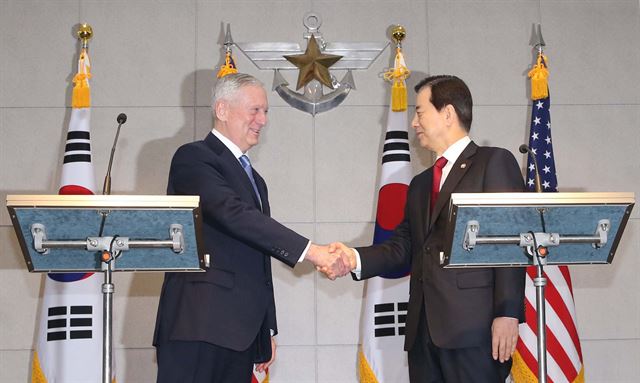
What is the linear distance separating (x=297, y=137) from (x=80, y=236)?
8.13ft

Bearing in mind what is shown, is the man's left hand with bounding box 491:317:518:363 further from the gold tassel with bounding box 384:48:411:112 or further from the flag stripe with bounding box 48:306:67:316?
the flag stripe with bounding box 48:306:67:316

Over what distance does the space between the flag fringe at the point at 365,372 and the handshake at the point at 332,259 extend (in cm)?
121

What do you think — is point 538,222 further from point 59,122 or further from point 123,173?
point 59,122

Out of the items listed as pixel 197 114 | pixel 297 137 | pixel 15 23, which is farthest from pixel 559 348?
pixel 15 23

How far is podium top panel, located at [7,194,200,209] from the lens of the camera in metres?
2.36

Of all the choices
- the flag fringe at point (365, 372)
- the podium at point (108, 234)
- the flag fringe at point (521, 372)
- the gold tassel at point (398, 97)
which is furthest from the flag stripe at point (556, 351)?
the podium at point (108, 234)

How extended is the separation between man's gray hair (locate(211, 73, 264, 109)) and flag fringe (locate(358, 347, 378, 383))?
5.72 feet

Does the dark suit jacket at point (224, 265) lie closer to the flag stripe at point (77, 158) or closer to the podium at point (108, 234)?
the podium at point (108, 234)

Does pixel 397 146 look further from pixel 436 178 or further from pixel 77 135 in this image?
pixel 77 135

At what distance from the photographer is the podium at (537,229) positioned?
2416 mm

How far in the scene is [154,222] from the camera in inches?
96.0

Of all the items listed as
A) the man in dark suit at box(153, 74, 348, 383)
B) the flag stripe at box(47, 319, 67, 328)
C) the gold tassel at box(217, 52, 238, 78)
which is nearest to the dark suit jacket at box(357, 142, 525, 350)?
the man in dark suit at box(153, 74, 348, 383)

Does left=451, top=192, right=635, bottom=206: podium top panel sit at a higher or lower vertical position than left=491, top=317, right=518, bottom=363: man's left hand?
higher

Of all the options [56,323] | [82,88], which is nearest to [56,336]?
[56,323]
